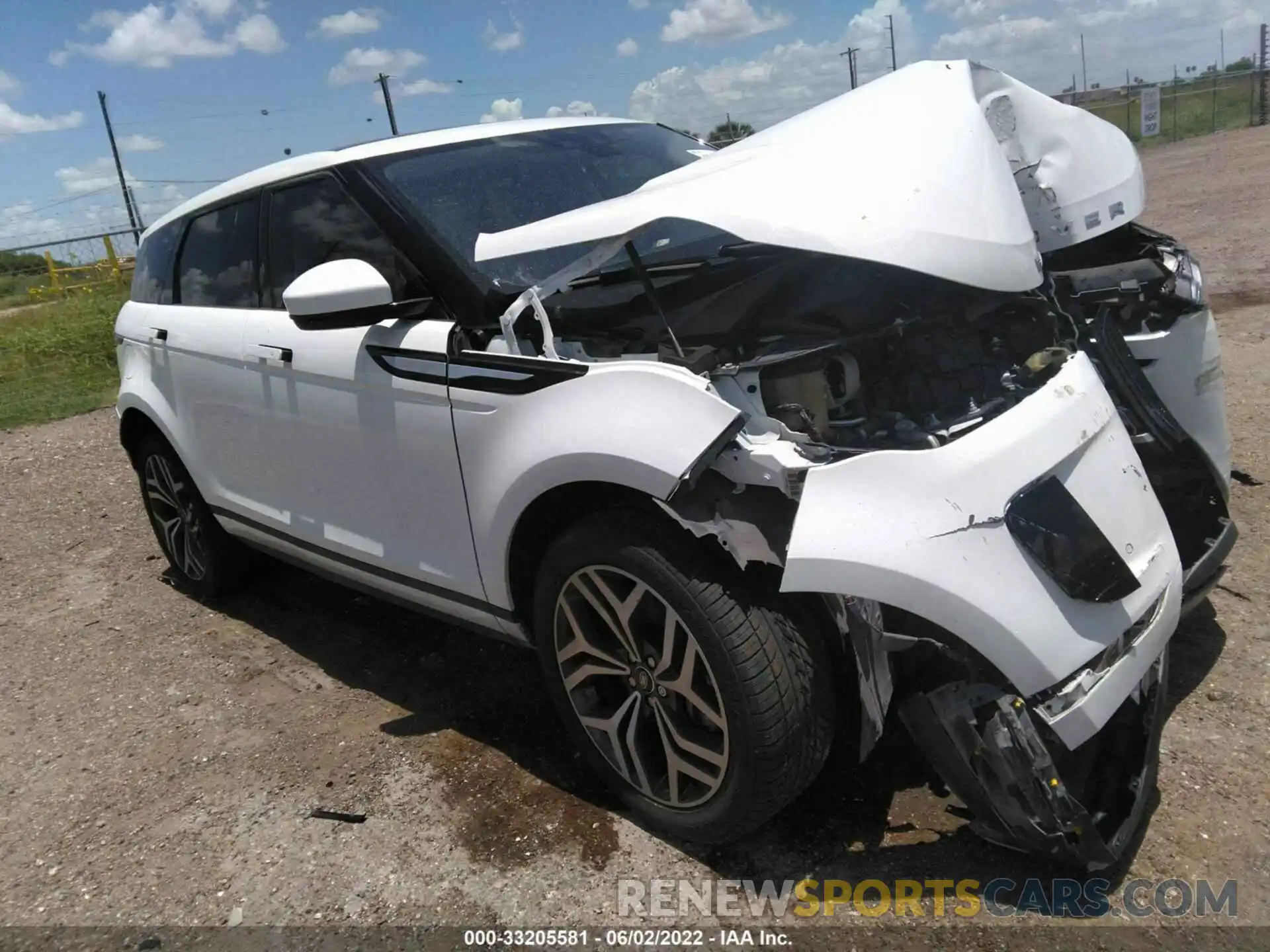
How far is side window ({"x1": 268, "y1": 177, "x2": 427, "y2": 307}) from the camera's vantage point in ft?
10.1

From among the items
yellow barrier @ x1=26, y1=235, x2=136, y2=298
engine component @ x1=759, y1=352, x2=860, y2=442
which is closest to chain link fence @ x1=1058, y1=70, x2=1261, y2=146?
yellow barrier @ x1=26, y1=235, x2=136, y2=298

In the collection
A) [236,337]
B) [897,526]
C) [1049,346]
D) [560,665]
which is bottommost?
[560,665]

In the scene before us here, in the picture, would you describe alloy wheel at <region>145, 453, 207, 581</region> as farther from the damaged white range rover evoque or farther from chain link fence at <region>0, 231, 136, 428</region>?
chain link fence at <region>0, 231, 136, 428</region>

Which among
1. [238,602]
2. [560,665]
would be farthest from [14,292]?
[560,665]

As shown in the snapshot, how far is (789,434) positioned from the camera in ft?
7.50

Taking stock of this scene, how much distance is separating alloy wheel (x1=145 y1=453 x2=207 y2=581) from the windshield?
82.5 inches

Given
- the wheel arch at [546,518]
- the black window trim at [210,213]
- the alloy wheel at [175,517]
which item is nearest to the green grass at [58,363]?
the alloy wheel at [175,517]

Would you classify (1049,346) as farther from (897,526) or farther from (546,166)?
(546,166)

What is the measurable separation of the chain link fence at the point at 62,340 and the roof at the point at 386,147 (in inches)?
243

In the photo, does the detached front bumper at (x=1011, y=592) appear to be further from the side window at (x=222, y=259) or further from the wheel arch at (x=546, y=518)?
the side window at (x=222, y=259)

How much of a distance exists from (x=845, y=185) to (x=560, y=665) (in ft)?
4.88

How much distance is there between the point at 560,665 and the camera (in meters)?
2.77

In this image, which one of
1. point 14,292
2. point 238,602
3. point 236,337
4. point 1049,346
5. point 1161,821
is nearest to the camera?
point 1161,821

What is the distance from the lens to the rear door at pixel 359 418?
2920mm
